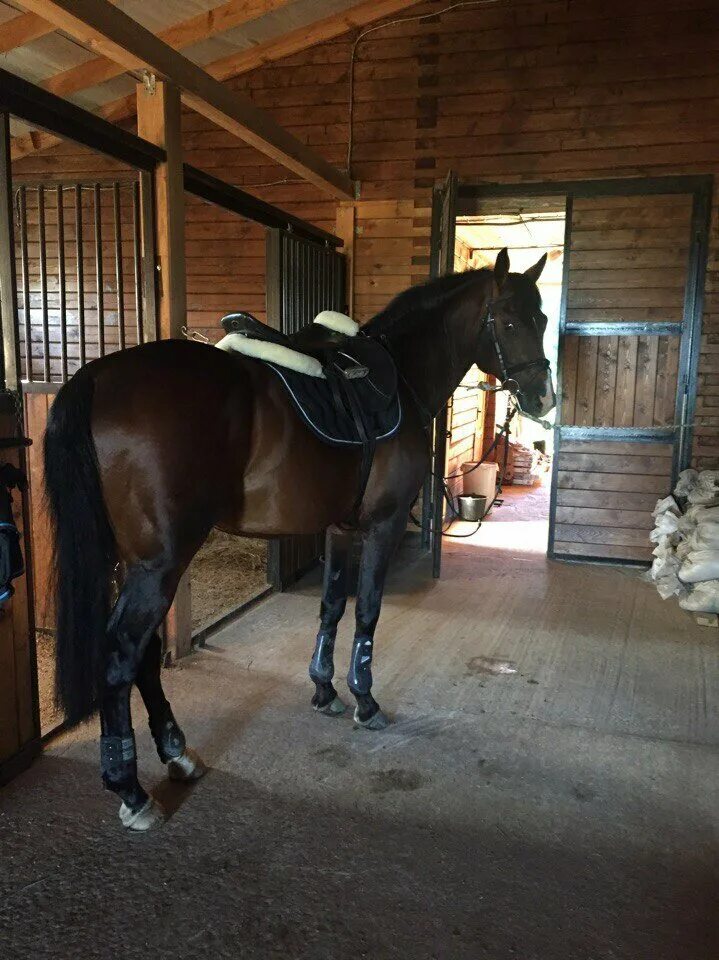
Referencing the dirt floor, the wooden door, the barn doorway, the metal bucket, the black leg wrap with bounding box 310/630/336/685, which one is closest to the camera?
the black leg wrap with bounding box 310/630/336/685

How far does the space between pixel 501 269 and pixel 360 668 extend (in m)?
1.79

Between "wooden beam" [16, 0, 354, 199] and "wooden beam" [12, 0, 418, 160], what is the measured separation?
1.56m

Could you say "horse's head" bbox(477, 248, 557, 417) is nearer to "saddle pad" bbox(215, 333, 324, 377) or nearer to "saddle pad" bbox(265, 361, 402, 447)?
"saddle pad" bbox(265, 361, 402, 447)

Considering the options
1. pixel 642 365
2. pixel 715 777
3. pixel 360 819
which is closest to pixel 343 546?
pixel 360 819

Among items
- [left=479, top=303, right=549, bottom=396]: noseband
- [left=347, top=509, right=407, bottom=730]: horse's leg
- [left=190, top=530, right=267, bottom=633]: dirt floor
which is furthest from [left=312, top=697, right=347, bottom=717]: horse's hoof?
[left=479, top=303, right=549, bottom=396]: noseband

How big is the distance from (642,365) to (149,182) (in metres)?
3.94

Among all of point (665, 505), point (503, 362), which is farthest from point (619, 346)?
point (503, 362)

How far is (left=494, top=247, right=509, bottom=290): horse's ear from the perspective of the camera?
2.87 meters

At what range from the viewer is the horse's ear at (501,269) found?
2.87 m

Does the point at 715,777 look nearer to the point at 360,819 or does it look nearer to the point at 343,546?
the point at 360,819

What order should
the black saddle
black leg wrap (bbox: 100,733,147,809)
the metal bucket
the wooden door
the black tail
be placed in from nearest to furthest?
1. the black tail
2. black leg wrap (bbox: 100,733,147,809)
3. the black saddle
4. the wooden door
5. the metal bucket

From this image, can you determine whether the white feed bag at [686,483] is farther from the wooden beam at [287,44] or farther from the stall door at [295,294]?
the wooden beam at [287,44]

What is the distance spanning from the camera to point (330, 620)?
300 centimetres

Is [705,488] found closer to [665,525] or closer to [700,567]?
[665,525]
